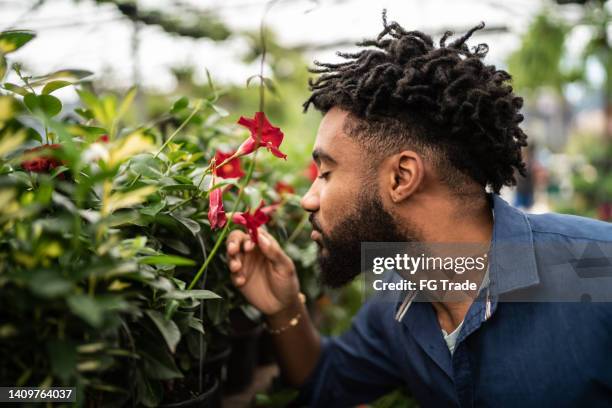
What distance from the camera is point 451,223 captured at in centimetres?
107

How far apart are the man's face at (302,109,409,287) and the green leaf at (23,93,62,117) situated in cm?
52

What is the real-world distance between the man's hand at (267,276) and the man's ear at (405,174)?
0.99 ft

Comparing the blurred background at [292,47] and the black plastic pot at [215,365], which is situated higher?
the blurred background at [292,47]

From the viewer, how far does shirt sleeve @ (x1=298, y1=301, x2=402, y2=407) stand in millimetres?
1361

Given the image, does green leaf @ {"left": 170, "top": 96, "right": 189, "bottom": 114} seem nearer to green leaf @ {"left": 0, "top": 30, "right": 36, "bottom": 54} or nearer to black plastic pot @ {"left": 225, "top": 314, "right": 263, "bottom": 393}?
green leaf @ {"left": 0, "top": 30, "right": 36, "bottom": 54}

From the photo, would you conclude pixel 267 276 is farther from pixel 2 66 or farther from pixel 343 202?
pixel 2 66

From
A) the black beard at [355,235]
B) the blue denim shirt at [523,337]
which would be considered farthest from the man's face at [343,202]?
the blue denim shirt at [523,337]

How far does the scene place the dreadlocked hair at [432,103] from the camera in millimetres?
1010

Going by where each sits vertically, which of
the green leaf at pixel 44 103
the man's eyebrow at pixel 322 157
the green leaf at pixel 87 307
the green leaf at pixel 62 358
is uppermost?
the green leaf at pixel 44 103

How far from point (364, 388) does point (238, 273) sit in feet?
1.93

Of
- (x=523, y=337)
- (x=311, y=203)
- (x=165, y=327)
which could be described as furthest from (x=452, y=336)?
(x=165, y=327)

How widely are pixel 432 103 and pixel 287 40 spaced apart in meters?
4.53

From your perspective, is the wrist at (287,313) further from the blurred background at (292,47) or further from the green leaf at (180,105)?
the green leaf at (180,105)

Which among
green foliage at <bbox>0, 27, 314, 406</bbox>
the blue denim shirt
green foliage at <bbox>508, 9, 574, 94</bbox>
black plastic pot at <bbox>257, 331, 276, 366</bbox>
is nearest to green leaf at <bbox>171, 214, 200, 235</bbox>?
green foliage at <bbox>0, 27, 314, 406</bbox>
